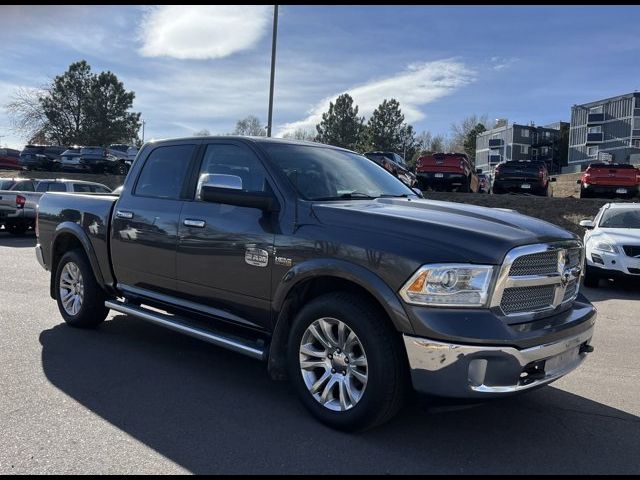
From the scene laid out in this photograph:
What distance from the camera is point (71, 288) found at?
6.23 m

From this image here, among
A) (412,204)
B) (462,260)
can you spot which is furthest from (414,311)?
(412,204)

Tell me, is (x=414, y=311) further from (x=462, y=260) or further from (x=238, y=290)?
(x=238, y=290)

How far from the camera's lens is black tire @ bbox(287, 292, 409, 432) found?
3.40 m

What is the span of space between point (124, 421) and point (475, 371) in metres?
2.32

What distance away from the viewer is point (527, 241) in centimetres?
346

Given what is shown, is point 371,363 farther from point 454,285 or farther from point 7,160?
point 7,160

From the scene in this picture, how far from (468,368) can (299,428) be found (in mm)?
1238

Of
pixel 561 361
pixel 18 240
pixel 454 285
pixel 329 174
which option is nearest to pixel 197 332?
pixel 329 174

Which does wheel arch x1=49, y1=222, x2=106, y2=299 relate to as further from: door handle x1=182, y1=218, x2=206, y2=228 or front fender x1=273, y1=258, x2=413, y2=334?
front fender x1=273, y1=258, x2=413, y2=334

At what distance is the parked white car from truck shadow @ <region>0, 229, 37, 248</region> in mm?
13335

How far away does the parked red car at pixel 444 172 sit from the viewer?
20.4m

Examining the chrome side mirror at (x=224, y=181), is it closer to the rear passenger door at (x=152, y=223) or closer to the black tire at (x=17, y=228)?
the rear passenger door at (x=152, y=223)

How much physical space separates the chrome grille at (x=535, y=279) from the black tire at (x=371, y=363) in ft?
2.21

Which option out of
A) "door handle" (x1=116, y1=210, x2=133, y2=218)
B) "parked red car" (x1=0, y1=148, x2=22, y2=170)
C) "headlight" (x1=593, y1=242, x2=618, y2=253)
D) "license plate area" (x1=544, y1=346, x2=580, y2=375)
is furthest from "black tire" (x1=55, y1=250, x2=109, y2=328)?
"parked red car" (x1=0, y1=148, x2=22, y2=170)
